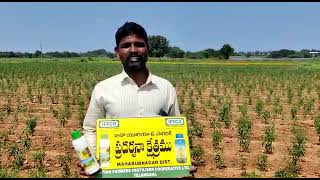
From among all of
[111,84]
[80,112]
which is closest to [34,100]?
[80,112]

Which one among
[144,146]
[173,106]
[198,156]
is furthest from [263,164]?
[144,146]

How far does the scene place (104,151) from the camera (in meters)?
3.55

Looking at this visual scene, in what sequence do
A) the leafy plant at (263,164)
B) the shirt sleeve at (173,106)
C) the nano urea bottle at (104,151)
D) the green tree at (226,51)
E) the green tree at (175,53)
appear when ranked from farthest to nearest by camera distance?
the green tree at (175,53)
the green tree at (226,51)
the leafy plant at (263,164)
the shirt sleeve at (173,106)
the nano urea bottle at (104,151)

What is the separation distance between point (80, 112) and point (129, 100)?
851 cm

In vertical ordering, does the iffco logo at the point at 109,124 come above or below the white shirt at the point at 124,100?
below

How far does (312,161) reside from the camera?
27.3ft

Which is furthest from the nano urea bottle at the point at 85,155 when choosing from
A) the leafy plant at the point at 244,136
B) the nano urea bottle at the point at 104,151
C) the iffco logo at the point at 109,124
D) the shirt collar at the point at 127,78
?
the leafy plant at the point at 244,136

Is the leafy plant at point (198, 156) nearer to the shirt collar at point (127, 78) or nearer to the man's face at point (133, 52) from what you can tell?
the shirt collar at point (127, 78)

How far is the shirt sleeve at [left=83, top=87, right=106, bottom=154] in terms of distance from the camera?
376cm

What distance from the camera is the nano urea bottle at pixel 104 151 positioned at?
11.6 feet

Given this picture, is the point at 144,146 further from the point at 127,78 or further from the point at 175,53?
the point at 175,53

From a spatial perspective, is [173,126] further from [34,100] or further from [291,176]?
[34,100]

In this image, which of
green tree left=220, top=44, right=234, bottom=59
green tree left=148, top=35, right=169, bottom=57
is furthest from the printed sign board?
green tree left=148, top=35, right=169, bottom=57

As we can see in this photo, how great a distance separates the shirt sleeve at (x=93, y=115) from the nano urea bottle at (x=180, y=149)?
2.07 ft
